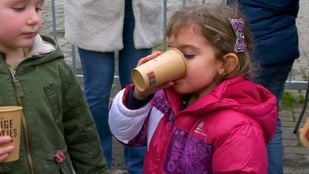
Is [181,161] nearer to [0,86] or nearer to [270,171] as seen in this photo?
[0,86]

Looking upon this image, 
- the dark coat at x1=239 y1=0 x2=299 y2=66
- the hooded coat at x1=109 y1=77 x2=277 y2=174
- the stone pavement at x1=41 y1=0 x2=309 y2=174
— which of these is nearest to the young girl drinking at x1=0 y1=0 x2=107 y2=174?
the hooded coat at x1=109 y1=77 x2=277 y2=174

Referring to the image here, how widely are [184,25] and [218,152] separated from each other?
47cm

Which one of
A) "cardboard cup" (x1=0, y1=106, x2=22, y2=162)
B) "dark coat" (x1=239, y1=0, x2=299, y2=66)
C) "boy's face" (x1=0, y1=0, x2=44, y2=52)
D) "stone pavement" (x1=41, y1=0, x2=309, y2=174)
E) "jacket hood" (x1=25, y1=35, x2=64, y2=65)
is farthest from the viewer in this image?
"stone pavement" (x1=41, y1=0, x2=309, y2=174)

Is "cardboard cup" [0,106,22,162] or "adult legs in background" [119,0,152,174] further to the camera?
"adult legs in background" [119,0,152,174]

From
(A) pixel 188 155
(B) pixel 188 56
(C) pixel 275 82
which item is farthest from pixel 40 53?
(C) pixel 275 82

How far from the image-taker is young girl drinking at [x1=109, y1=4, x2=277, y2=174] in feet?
7.32

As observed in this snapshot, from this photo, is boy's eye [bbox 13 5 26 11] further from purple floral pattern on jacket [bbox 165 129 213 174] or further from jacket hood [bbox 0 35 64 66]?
purple floral pattern on jacket [bbox 165 129 213 174]

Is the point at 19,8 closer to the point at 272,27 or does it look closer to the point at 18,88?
the point at 18,88

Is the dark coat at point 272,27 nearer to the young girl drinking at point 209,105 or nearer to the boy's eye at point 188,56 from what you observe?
the young girl drinking at point 209,105

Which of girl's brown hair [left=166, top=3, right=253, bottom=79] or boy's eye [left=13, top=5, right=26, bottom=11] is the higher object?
boy's eye [left=13, top=5, right=26, bottom=11]

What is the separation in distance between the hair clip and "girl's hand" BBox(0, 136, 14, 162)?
86 cm

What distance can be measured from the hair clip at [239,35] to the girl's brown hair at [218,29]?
0.03ft

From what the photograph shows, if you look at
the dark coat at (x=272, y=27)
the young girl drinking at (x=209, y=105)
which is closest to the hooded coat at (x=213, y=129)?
the young girl drinking at (x=209, y=105)

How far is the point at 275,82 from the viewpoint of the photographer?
136 inches
